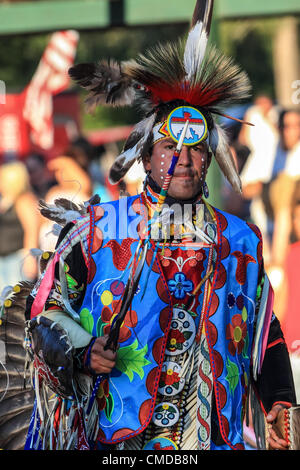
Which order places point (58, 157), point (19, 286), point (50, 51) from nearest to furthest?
point (19, 286)
point (58, 157)
point (50, 51)

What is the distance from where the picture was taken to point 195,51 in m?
3.47

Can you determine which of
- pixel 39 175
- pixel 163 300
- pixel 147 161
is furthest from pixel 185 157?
pixel 39 175

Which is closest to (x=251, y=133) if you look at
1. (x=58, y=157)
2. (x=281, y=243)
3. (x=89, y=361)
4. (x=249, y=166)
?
(x=249, y=166)

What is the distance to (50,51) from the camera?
11320 mm

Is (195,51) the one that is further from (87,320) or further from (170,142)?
(87,320)

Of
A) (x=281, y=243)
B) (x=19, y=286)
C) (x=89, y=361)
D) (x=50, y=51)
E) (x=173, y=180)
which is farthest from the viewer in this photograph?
(x=50, y=51)

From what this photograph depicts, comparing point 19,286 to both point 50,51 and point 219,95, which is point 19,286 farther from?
point 50,51

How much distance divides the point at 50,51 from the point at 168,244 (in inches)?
328

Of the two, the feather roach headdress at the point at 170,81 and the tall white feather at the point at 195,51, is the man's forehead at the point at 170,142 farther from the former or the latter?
the tall white feather at the point at 195,51

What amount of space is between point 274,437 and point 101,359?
0.76m

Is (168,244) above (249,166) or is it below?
below

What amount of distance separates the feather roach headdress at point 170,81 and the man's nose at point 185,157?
0.18 metres

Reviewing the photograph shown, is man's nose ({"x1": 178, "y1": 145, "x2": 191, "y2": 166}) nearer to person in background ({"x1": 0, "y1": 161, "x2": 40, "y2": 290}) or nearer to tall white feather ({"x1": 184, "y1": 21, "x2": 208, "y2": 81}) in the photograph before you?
tall white feather ({"x1": 184, "y1": 21, "x2": 208, "y2": 81})

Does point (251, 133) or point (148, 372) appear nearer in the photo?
point (148, 372)
